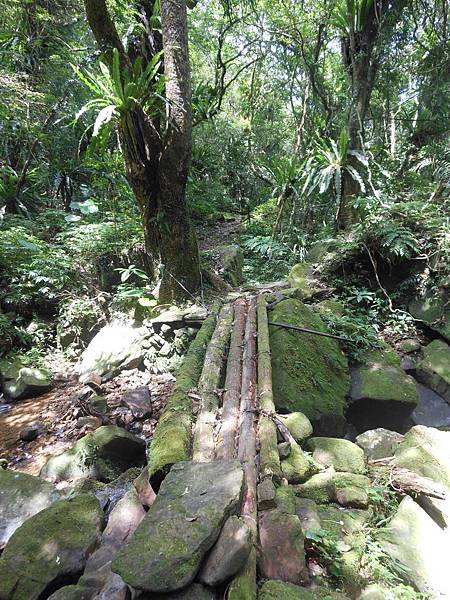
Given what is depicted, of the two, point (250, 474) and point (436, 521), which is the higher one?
point (250, 474)

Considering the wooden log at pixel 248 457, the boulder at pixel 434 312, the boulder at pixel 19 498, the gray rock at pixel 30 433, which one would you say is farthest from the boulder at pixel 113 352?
the boulder at pixel 434 312

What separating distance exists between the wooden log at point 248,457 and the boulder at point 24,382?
9.80 feet

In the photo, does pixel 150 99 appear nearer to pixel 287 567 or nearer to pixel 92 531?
pixel 92 531

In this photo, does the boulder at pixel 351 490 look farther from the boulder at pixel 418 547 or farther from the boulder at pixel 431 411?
the boulder at pixel 431 411

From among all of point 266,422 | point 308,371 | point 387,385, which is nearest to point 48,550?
point 266,422

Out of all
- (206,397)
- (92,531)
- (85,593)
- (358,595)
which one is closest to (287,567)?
(358,595)

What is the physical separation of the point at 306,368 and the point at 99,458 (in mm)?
2352

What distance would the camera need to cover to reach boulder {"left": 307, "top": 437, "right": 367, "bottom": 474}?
2.79 m

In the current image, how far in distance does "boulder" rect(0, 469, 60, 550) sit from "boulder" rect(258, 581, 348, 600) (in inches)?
67.2

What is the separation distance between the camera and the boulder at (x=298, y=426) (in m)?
2.93

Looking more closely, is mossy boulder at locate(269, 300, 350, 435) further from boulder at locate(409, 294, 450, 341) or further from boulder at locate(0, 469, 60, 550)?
boulder at locate(0, 469, 60, 550)

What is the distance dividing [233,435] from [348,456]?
97 cm

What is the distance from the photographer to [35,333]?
586 cm

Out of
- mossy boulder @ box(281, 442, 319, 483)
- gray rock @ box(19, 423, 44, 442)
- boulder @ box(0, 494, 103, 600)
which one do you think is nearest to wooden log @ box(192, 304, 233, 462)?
mossy boulder @ box(281, 442, 319, 483)
